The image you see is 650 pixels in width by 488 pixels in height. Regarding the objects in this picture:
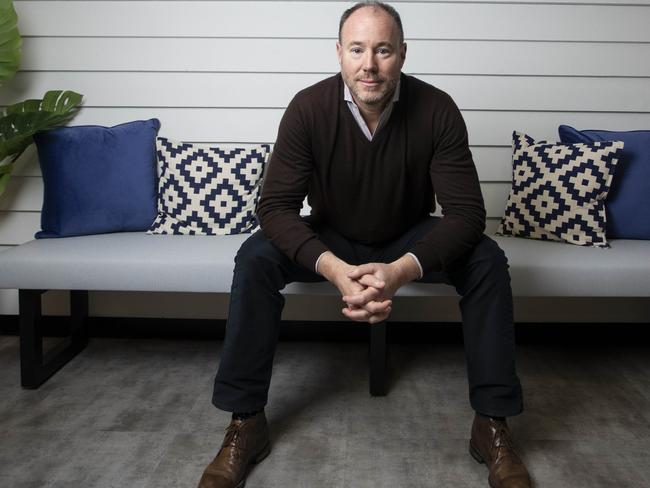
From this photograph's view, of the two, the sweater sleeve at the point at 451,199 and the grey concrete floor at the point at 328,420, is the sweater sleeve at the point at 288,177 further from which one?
the grey concrete floor at the point at 328,420

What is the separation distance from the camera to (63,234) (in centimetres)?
264

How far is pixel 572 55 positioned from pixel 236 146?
145cm

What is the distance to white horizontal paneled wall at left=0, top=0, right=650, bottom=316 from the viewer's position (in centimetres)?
279

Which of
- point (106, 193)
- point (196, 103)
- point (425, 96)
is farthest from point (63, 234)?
point (425, 96)

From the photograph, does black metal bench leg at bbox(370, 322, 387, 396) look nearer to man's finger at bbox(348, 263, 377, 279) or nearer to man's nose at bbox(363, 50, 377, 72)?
man's finger at bbox(348, 263, 377, 279)

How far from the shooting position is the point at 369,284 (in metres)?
1.78

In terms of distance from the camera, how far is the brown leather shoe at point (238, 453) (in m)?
1.71

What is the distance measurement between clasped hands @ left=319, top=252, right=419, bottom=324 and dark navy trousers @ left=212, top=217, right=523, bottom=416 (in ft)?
0.60

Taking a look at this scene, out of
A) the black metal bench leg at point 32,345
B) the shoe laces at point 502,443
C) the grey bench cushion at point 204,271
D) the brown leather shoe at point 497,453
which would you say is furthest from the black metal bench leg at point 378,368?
the black metal bench leg at point 32,345

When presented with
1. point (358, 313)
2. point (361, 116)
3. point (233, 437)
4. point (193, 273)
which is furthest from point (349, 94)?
point (233, 437)

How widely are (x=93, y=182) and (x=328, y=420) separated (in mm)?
1325

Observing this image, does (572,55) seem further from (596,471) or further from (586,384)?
(596,471)

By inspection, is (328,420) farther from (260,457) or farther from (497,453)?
(497,453)

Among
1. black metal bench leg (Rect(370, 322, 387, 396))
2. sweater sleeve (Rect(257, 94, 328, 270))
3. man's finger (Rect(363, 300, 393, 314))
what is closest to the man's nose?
sweater sleeve (Rect(257, 94, 328, 270))
